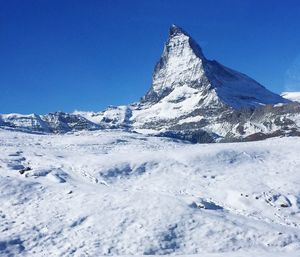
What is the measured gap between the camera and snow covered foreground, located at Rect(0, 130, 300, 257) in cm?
2572

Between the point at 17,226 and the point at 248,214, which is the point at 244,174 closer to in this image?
the point at 248,214

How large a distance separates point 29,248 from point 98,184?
12065 millimetres

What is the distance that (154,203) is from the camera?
30172 millimetres

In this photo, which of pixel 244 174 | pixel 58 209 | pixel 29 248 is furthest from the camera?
pixel 244 174

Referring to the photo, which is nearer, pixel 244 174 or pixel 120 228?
pixel 120 228

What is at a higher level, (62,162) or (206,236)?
(62,162)

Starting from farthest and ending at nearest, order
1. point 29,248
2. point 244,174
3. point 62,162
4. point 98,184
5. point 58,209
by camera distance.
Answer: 1. point 62,162
2. point 244,174
3. point 98,184
4. point 58,209
5. point 29,248

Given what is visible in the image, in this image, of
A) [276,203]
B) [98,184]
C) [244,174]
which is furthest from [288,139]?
[98,184]

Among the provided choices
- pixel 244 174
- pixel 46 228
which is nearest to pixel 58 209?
pixel 46 228

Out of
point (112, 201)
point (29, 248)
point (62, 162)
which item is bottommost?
point (29, 248)

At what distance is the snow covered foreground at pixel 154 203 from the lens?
25.7m

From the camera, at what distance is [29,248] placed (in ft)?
81.7

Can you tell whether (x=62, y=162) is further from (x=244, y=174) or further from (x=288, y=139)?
(x=288, y=139)

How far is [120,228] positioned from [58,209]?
441 centimetres
